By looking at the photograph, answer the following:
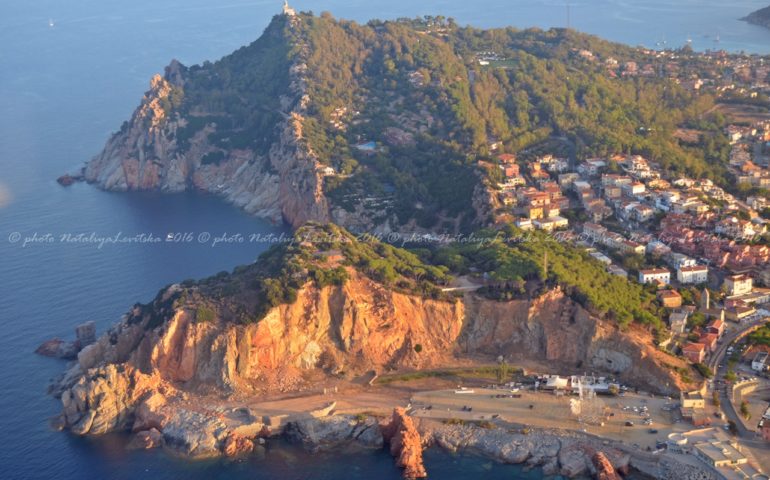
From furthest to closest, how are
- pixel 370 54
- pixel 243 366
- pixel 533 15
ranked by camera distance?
pixel 533 15 < pixel 370 54 < pixel 243 366

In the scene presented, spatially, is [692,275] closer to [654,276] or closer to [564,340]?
[654,276]

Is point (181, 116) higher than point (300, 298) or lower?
higher

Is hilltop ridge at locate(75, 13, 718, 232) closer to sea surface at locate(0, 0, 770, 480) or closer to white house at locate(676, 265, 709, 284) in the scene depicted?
sea surface at locate(0, 0, 770, 480)

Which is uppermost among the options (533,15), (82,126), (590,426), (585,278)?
(533,15)

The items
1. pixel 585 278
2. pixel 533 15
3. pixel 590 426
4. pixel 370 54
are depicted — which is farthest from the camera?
pixel 533 15

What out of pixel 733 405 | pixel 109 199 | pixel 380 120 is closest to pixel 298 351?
pixel 733 405

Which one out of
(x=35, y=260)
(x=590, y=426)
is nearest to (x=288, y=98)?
(x=35, y=260)

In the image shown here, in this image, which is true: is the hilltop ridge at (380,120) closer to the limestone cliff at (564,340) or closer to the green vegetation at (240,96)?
the green vegetation at (240,96)

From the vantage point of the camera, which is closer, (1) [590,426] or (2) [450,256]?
(1) [590,426]

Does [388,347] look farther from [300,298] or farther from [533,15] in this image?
[533,15]
